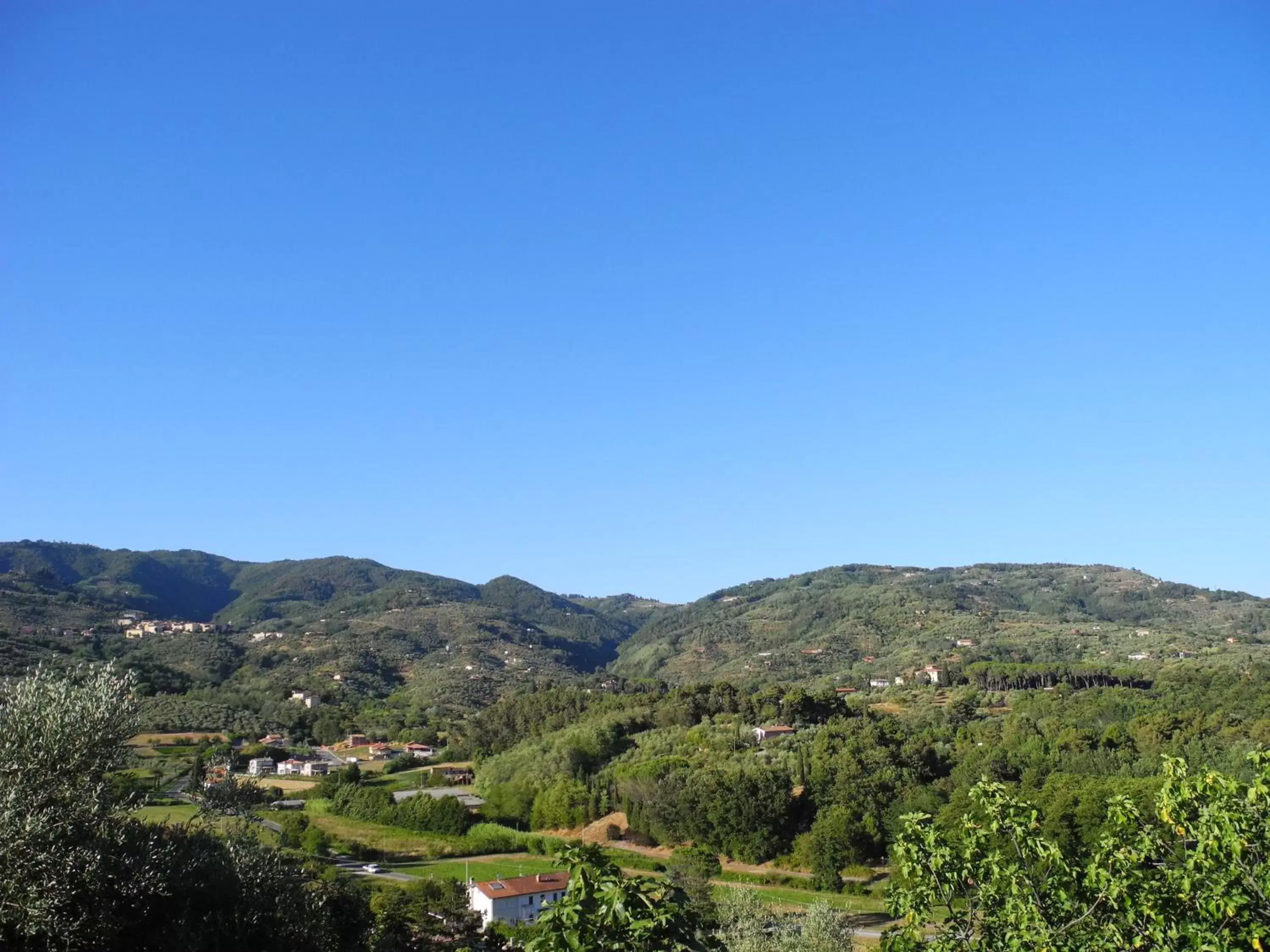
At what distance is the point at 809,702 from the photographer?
7125cm

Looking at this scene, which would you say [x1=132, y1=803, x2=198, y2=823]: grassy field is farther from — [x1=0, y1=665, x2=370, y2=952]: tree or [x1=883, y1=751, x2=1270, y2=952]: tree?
[x1=883, y1=751, x2=1270, y2=952]: tree

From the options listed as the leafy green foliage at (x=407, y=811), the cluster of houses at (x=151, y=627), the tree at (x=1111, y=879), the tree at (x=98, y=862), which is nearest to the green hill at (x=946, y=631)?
the leafy green foliage at (x=407, y=811)

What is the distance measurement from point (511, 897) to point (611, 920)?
34133 mm

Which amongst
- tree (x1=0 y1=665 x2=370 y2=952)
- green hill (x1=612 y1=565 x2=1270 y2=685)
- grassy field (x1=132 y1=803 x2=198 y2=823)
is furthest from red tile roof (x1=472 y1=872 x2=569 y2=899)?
green hill (x1=612 y1=565 x2=1270 y2=685)

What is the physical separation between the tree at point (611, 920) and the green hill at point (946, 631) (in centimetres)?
10398

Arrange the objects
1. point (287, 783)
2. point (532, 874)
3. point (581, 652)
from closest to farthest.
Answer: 1. point (532, 874)
2. point (287, 783)
3. point (581, 652)

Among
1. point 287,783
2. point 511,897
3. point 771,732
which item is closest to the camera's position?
point 511,897

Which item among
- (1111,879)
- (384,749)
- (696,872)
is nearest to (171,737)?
(384,749)

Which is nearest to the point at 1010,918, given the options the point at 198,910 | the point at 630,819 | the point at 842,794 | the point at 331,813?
the point at 198,910

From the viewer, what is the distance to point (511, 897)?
117 ft

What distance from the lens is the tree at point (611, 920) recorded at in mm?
4930

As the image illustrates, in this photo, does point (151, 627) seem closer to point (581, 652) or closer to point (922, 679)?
point (581, 652)

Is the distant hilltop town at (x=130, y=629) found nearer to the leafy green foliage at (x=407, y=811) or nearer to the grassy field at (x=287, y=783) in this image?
the grassy field at (x=287, y=783)

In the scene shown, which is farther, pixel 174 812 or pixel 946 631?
pixel 946 631
